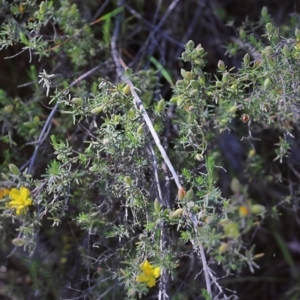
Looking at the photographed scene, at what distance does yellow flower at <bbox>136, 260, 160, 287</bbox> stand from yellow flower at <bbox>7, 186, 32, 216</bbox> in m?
0.35

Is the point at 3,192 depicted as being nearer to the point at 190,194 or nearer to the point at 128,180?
the point at 128,180

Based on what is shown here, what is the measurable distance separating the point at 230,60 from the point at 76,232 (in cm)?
109

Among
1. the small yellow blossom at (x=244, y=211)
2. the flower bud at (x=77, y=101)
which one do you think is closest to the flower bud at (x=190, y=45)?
the flower bud at (x=77, y=101)

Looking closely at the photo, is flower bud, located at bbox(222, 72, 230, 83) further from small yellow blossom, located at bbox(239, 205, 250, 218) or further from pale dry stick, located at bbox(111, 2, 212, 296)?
small yellow blossom, located at bbox(239, 205, 250, 218)

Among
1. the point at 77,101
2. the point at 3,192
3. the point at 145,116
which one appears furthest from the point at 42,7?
the point at 3,192

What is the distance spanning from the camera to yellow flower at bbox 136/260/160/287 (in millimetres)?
1293

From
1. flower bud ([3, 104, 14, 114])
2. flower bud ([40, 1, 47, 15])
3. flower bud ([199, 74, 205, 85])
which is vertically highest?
flower bud ([40, 1, 47, 15])

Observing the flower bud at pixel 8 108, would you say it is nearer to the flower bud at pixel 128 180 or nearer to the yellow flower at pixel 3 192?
the yellow flower at pixel 3 192

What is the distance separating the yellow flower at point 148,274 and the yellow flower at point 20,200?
350 mm

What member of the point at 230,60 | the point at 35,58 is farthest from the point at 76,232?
the point at 230,60

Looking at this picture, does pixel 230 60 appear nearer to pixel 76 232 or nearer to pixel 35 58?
pixel 35 58

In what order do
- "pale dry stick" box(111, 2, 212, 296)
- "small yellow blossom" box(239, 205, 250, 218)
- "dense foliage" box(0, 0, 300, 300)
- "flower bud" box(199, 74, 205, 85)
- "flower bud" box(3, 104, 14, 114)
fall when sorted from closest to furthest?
"small yellow blossom" box(239, 205, 250, 218) → "pale dry stick" box(111, 2, 212, 296) → "dense foliage" box(0, 0, 300, 300) → "flower bud" box(199, 74, 205, 85) → "flower bud" box(3, 104, 14, 114)

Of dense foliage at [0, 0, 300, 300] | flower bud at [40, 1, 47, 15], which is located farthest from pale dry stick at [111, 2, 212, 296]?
flower bud at [40, 1, 47, 15]

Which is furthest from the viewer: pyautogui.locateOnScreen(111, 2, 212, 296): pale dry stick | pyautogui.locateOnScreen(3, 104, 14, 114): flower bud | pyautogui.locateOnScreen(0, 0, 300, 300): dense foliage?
pyautogui.locateOnScreen(3, 104, 14, 114): flower bud
